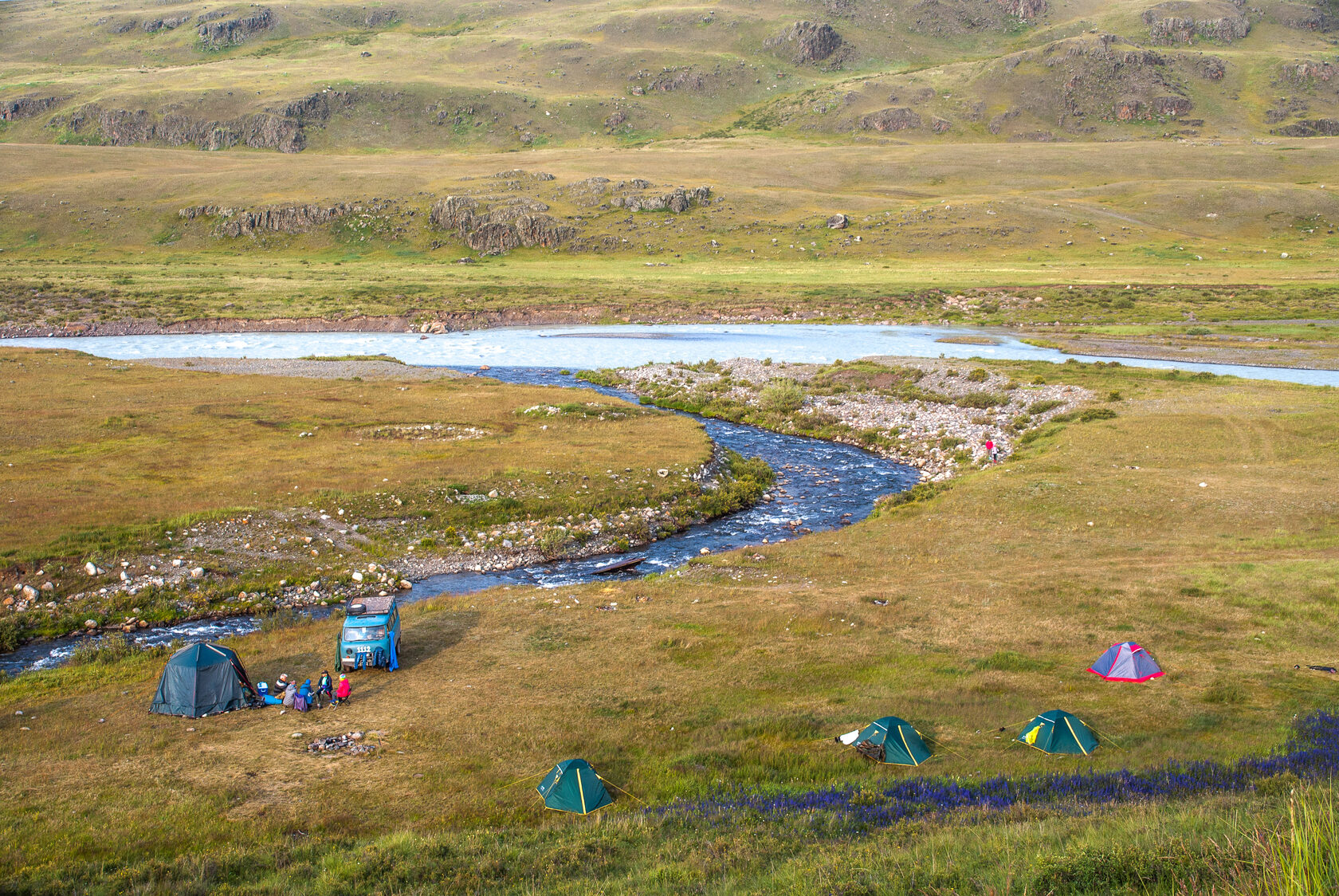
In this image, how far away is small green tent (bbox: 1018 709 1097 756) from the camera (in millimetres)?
16906

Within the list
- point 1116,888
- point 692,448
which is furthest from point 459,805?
point 692,448

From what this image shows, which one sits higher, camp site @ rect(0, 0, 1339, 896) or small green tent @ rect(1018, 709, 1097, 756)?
small green tent @ rect(1018, 709, 1097, 756)

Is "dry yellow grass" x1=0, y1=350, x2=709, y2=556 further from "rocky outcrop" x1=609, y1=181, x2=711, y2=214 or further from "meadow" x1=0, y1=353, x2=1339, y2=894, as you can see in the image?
"rocky outcrop" x1=609, y1=181, x2=711, y2=214

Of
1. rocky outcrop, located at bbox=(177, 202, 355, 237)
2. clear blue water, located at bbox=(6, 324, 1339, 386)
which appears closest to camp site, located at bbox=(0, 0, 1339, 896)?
clear blue water, located at bbox=(6, 324, 1339, 386)

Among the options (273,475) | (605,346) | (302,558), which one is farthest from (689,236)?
(302,558)

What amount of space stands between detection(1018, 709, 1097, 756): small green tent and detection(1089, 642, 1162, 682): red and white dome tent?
13.3 feet

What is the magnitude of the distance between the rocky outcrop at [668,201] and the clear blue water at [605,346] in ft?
204

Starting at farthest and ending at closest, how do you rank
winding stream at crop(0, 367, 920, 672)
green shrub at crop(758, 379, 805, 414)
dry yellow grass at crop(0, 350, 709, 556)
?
green shrub at crop(758, 379, 805, 414) < dry yellow grass at crop(0, 350, 709, 556) < winding stream at crop(0, 367, 920, 672)

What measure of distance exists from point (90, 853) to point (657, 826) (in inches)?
385

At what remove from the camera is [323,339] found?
9444 cm

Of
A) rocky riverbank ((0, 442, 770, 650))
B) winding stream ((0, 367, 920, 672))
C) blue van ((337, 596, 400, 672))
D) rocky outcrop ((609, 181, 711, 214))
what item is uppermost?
rocky outcrop ((609, 181, 711, 214))

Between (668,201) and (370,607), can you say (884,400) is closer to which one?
(370,607)

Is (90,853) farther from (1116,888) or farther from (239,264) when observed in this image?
(239,264)

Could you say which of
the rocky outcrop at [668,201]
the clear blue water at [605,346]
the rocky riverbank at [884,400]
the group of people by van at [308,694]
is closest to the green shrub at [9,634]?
the group of people by van at [308,694]
